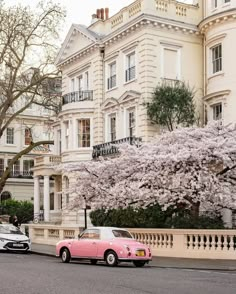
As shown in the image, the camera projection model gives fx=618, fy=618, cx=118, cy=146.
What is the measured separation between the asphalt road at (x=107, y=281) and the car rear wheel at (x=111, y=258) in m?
1.80

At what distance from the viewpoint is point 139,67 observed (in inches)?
1411

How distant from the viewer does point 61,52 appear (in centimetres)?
4441

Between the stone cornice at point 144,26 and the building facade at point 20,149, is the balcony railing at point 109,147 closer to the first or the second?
the stone cornice at point 144,26

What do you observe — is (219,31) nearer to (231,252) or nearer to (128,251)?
(231,252)

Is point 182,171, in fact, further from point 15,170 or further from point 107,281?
point 15,170

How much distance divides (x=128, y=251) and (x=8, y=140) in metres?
53.8

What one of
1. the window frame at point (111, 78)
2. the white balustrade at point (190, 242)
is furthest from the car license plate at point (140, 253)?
the window frame at point (111, 78)

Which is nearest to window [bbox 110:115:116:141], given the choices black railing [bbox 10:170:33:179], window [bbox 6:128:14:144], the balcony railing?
the balcony railing

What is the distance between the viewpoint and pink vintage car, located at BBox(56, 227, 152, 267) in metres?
20.9

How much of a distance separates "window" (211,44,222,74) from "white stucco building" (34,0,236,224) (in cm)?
6

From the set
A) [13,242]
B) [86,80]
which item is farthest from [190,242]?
[86,80]

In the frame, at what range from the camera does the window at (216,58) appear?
35219 mm

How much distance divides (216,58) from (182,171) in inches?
481

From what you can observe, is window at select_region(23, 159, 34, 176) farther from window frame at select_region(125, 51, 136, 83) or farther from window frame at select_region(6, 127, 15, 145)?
window frame at select_region(125, 51, 136, 83)
